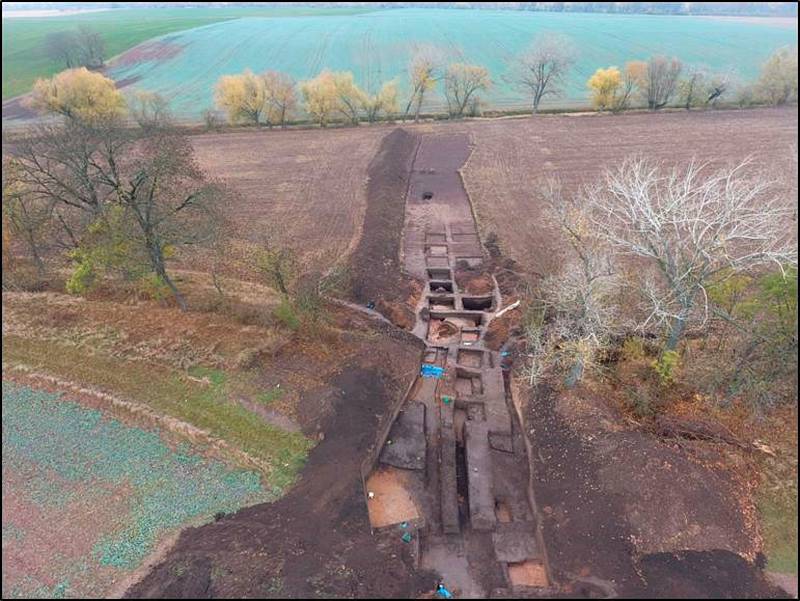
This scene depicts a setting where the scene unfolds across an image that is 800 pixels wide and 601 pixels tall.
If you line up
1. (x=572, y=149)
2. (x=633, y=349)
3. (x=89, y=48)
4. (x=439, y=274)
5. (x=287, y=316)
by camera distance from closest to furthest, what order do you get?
(x=633, y=349), (x=287, y=316), (x=439, y=274), (x=572, y=149), (x=89, y=48)

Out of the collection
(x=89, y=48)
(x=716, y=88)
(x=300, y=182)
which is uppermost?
(x=89, y=48)

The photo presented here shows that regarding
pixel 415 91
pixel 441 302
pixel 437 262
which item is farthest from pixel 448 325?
pixel 415 91

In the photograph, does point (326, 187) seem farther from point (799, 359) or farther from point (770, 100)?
point (770, 100)

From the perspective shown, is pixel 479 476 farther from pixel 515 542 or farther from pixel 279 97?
pixel 279 97

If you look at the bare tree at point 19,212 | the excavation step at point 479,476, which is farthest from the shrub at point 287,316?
the bare tree at point 19,212

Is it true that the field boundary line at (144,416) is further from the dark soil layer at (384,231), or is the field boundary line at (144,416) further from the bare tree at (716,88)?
the bare tree at (716,88)

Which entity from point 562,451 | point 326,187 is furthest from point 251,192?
point 562,451
